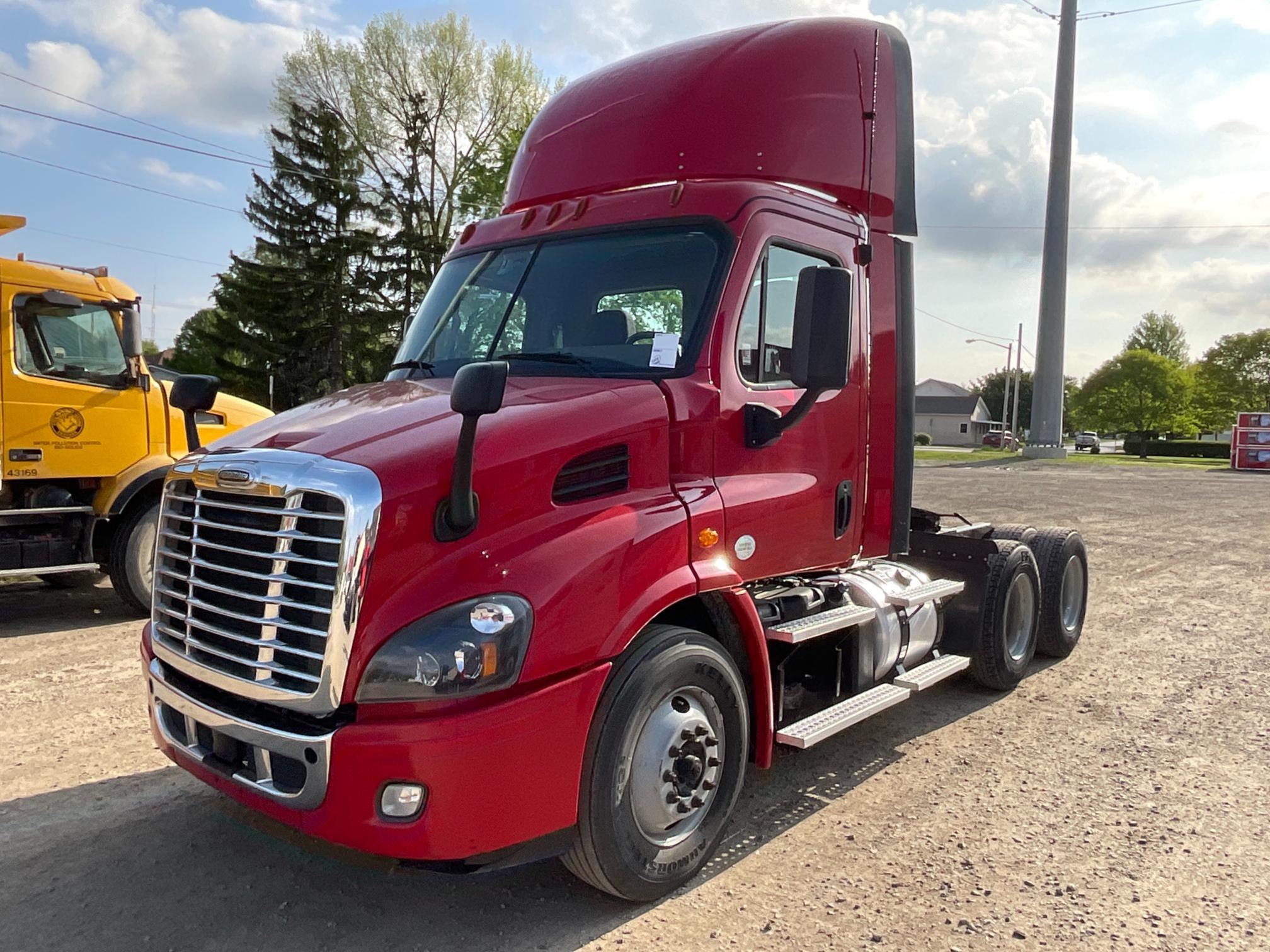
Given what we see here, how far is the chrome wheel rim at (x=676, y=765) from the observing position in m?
3.38

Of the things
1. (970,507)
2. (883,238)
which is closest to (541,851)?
(883,238)

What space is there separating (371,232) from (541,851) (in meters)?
37.8

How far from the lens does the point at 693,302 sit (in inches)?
A: 156

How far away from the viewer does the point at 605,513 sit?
10.9 ft

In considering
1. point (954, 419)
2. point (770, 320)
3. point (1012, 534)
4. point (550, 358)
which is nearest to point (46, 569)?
point (550, 358)

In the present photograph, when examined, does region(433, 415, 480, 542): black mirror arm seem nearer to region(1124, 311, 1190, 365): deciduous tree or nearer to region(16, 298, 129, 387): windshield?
region(16, 298, 129, 387): windshield

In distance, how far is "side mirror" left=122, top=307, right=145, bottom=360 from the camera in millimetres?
8227

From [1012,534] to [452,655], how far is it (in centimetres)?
552

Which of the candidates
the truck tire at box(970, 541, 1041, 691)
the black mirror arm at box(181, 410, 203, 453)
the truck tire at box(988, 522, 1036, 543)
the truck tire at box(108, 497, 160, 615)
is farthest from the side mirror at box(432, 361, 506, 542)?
the truck tire at box(108, 497, 160, 615)

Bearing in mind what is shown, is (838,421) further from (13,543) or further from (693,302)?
(13,543)

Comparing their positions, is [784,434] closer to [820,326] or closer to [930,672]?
[820,326]

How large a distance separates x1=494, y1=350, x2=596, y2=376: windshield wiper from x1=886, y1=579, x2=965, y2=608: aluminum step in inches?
82.1

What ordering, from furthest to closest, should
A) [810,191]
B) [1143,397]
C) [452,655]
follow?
[1143,397] → [810,191] → [452,655]

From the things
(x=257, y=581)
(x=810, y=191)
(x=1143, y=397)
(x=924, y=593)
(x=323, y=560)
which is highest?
(x=1143, y=397)
